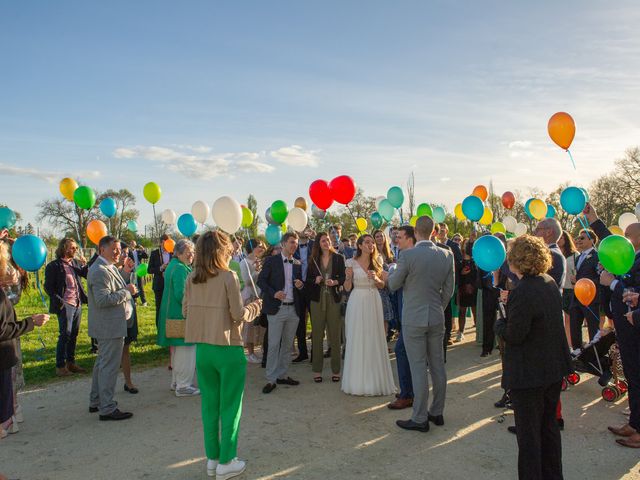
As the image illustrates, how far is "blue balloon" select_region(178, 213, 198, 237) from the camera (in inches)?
355

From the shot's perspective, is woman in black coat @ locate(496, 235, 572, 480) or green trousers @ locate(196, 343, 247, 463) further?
green trousers @ locate(196, 343, 247, 463)

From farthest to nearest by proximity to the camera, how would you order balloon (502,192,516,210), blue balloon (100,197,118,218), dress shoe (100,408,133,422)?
balloon (502,192,516,210), blue balloon (100,197,118,218), dress shoe (100,408,133,422)

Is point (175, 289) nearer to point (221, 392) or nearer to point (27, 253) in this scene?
point (27, 253)

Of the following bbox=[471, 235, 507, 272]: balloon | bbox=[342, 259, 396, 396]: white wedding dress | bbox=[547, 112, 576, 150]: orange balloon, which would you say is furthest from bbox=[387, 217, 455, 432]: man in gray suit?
bbox=[547, 112, 576, 150]: orange balloon

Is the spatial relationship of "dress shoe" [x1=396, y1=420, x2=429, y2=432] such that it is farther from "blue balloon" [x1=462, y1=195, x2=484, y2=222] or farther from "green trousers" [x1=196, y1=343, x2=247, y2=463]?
"blue balloon" [x1=462, y1=195, x2=484, y2=222]

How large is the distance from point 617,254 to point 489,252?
117 cm

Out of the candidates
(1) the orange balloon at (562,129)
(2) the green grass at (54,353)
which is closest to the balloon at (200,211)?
(2) the green grass at (54,353)

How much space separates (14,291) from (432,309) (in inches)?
178

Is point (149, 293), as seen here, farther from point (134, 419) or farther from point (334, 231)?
point (134, 419)

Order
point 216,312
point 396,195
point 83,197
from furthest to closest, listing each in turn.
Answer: point 396,195, point 83,197, point 216,312

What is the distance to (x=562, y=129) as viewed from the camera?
591 centimetres

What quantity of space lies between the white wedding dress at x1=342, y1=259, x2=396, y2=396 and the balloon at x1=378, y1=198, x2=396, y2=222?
4.40m

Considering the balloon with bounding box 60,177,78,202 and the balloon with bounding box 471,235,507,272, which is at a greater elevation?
the balloon with bounding box 60,177,78,202

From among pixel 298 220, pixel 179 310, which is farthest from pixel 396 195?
pixel 179 310
